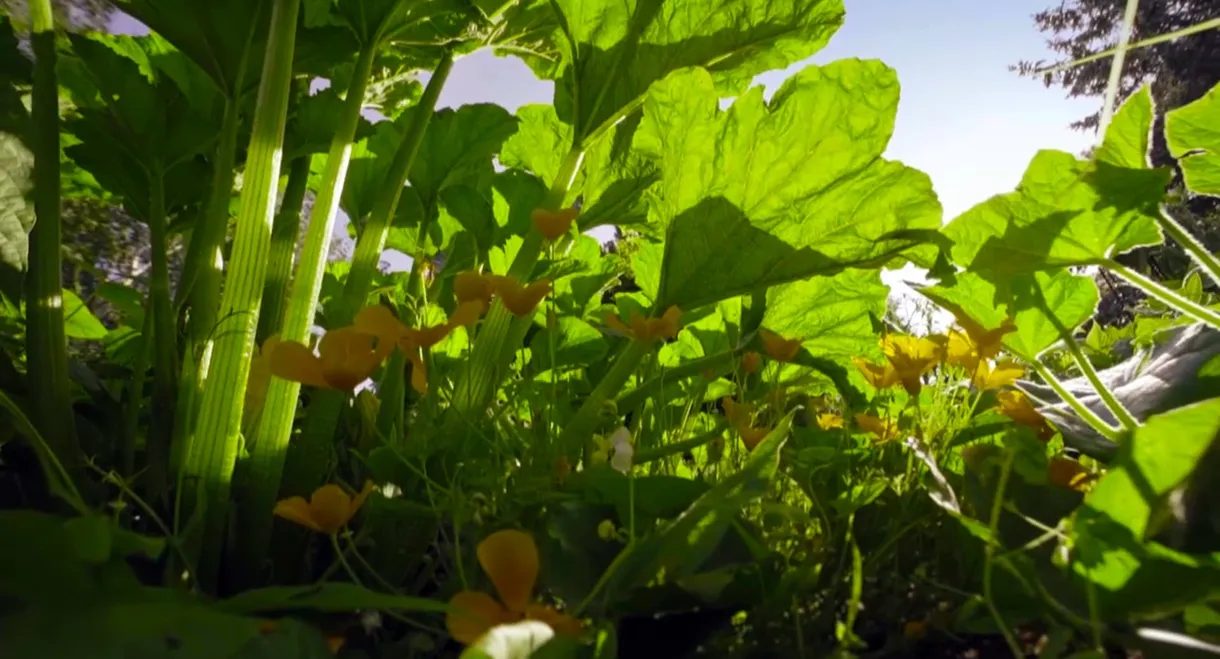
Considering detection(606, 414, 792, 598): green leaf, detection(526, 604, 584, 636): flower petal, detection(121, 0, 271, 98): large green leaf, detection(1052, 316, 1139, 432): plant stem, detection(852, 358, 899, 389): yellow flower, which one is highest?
detection(121, 0, 271, 98): large green leaf

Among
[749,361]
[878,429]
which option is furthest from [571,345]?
[878,429]

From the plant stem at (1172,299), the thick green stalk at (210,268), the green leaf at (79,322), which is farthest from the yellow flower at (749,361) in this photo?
the green leaf at (79,322)

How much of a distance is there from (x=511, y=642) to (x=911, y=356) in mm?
400

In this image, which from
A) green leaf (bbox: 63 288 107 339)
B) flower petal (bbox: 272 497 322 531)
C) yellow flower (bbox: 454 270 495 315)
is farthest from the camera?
green leaf (bbox: 63 288 107 339)

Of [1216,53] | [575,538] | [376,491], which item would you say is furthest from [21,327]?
[1216,53]

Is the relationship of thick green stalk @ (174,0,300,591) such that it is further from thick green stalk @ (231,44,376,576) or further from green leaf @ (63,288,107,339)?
green leaf @ (63,288,107,339)

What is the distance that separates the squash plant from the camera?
257 mm

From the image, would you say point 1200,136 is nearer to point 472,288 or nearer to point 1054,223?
point 1054,223

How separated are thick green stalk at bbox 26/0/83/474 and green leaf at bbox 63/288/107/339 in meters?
0.28

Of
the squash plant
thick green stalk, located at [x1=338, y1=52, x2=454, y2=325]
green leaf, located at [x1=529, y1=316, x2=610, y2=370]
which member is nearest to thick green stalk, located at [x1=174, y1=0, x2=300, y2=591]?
the squash plant

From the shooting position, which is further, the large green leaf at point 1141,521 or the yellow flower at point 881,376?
the yellow flower at point 881,376

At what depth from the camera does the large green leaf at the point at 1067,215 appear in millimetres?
342

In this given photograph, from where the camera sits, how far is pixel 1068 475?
0.36 m

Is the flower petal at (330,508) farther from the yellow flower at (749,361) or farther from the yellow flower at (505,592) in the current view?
the yellow flower at (749,361)
